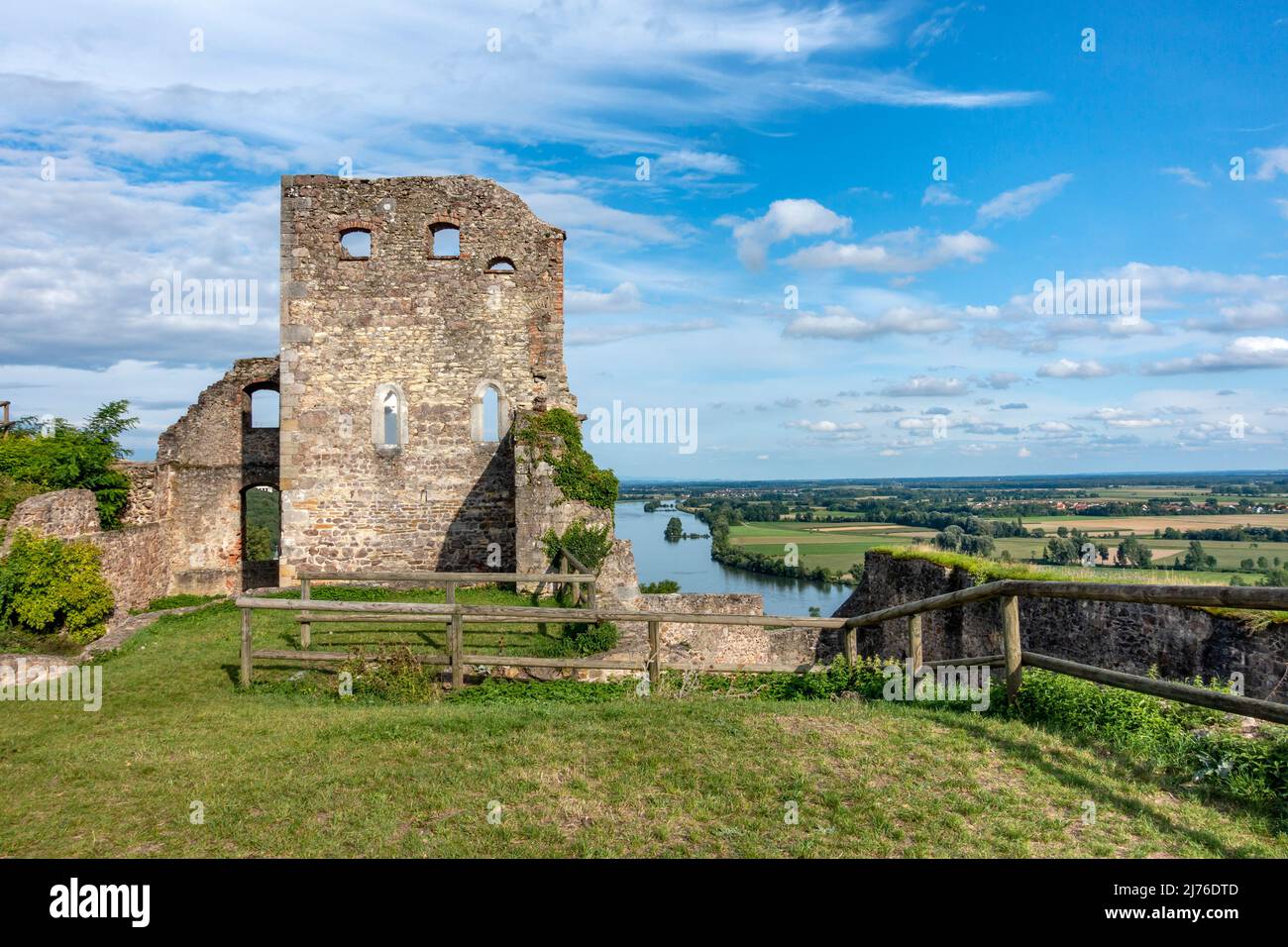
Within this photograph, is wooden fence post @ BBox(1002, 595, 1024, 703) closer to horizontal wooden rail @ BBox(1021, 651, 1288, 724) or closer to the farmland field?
horizontal wooden rail @ BBox(1021, 651, 1288, 724)

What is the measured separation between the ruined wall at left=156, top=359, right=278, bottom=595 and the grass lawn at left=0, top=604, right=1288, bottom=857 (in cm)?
1340

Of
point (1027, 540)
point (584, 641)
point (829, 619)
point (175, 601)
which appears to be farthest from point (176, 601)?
point (1027, 540)

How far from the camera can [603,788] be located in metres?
5.32

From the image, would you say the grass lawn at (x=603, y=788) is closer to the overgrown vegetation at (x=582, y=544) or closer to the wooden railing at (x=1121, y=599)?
the wooden railing at (x=1121, y=599)

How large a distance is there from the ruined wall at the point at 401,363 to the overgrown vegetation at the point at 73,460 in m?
5.26

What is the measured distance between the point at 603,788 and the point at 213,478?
60.3ft

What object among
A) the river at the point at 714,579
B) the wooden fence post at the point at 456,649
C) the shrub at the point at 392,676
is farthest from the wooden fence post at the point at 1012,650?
the river at the point at 714,579

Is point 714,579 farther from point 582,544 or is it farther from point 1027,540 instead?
point 582,544

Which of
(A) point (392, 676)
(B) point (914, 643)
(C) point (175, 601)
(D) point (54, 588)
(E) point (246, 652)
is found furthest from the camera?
(C) point (175, 601)

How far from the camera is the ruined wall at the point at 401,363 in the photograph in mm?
17250

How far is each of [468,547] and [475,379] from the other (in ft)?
11.8

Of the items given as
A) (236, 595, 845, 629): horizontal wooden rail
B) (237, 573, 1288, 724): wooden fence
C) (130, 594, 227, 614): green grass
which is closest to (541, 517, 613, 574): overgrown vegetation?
(237, 573, 1288, 724): wooden fence
